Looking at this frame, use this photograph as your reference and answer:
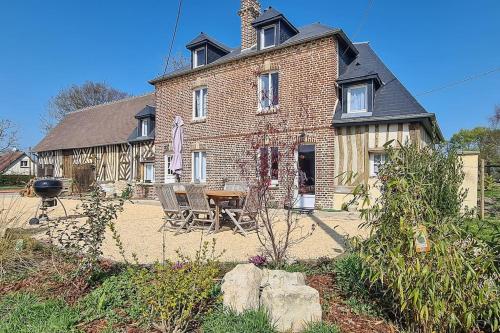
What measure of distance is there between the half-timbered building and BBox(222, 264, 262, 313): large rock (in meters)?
13.1

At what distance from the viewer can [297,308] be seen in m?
2.41

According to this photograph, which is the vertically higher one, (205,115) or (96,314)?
(205,115)

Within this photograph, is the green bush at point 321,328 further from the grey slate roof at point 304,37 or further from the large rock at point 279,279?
the grey slate roof at point 304,37

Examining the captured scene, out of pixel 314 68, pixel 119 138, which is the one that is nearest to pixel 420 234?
pixel 314 68

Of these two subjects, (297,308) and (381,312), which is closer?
(297,308)

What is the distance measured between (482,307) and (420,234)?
704 mm

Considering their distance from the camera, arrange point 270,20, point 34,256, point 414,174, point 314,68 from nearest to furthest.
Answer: point 414,174
point 34,256
point 314,68
point 270,20

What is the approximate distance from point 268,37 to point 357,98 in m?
4.04

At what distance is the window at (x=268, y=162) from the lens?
3.85 m

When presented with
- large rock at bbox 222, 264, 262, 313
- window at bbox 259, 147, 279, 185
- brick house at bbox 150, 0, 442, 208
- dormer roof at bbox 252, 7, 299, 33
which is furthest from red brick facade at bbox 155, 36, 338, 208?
large rock at bbox 222, 264, 262, 313

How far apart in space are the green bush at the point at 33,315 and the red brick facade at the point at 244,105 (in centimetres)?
662

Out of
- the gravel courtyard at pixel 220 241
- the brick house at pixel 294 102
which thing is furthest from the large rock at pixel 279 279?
the brick house at pixel 294 102

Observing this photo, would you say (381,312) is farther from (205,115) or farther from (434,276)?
(205,115)

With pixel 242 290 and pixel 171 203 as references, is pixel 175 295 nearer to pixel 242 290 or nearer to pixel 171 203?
pixel 242 290
